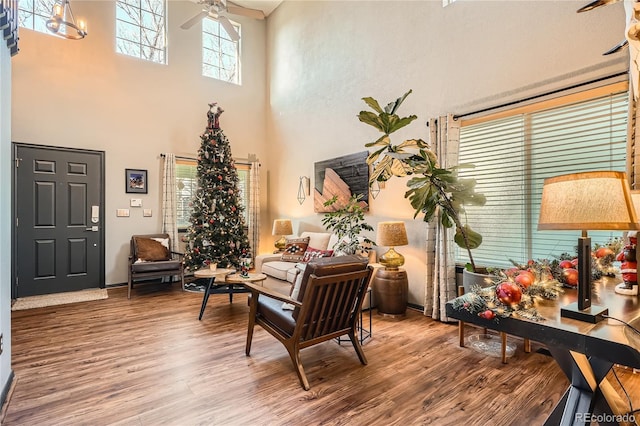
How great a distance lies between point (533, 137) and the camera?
3.17 metres

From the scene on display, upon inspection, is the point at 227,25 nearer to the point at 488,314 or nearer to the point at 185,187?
the point at 185,187

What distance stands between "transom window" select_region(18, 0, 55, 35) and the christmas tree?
2696 millimetres

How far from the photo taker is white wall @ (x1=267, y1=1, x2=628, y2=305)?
290 centimetres

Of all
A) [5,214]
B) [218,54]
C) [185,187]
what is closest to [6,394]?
[5,214]

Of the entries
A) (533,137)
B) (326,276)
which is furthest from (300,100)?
(326,276)

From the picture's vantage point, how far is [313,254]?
474cm

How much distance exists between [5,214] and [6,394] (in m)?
1.21

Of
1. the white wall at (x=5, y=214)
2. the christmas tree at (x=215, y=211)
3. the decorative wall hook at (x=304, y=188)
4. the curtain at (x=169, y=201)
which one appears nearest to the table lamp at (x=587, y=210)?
the white wall at (x=5, y=214)

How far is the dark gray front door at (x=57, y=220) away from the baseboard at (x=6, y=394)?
3.23m

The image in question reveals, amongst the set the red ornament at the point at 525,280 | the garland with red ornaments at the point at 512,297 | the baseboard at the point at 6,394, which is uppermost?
the red ornament at the point at 525,280

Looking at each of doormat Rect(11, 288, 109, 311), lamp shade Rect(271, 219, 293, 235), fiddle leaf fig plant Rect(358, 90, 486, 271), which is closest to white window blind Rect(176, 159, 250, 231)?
lamp shade Rect(271, 219, 293, 235)

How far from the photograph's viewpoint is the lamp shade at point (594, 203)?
1.22 metres

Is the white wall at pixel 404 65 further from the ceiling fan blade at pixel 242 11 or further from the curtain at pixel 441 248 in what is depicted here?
the ceiling fan blade at pixel 242 11

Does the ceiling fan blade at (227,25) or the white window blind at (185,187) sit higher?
the ceiling fan blade at (227,25)
